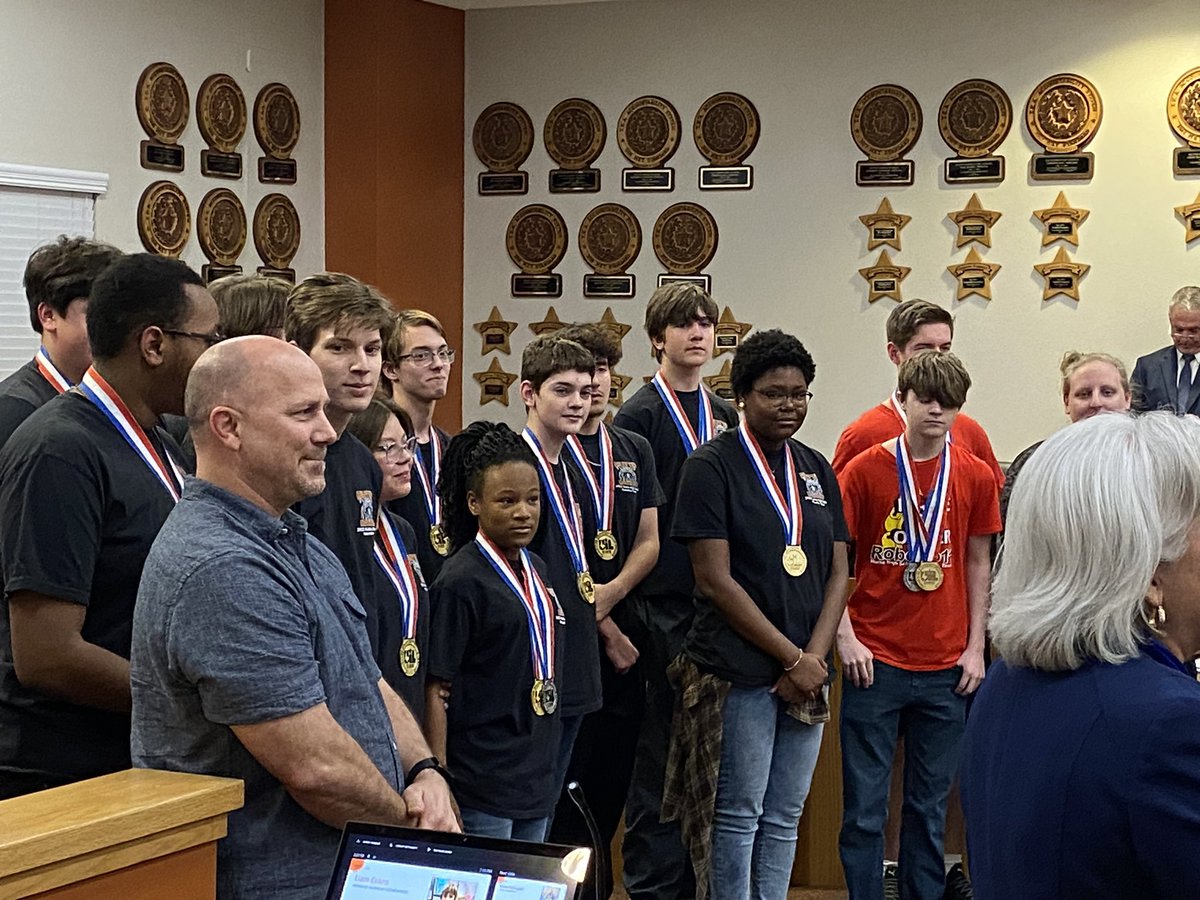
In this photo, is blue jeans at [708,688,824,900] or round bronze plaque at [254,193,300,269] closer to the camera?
blue jeans at [708,688,824,900]

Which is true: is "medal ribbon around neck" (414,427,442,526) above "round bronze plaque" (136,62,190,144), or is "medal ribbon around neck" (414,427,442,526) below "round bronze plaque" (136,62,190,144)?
below

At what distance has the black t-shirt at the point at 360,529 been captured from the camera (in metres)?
3.11

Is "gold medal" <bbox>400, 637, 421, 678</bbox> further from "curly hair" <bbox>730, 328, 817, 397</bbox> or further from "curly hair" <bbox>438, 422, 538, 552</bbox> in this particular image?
"curly hair" <bbox>730, 328, 817, 397</bbox>

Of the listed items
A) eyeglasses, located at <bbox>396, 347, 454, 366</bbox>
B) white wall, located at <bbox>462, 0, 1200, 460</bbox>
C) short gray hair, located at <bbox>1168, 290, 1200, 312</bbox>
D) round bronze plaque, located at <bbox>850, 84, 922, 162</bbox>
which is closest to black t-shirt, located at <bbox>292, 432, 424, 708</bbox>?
eyeglasses, located at <bbox>396, 347, 454, 366</bbox>

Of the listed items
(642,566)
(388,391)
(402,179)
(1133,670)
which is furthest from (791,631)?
(402,179)

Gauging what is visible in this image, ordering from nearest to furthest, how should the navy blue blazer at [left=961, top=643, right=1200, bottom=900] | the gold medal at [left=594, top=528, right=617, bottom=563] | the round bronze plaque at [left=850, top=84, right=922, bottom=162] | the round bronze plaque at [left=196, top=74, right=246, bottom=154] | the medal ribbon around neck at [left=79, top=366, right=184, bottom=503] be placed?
the navy blue blazer at [left=961, top=643, right=1200, bottom=900] < the medal ribbon around neck at [left=79, top=366, right=184, bottom=503] < the gold medal at [left=594, top=528, right=617, bottom=563] < the round bronze plaque at [left=196, top=74, right=246, bottom=154] < the round bronze plaque at [left=850, top=84, right=922, bottom=162]

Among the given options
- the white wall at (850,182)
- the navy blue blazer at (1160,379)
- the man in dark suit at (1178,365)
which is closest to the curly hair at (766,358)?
the man in dark suit at (1178,365)

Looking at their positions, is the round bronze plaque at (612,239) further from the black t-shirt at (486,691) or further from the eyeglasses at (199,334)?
the eyeglasses at (199,334)

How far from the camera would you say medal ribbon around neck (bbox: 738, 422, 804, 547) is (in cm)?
410

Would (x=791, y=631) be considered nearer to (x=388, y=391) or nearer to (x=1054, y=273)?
(x=388, y=391)

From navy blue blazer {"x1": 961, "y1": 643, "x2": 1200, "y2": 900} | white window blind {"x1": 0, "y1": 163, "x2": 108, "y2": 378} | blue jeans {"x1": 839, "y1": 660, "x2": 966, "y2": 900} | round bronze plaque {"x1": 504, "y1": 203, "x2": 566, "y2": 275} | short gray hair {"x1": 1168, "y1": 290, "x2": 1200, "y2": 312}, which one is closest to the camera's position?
navy blue blazer {"x1": 961, "y1": 643, "x2": 1200, "y2": 900}

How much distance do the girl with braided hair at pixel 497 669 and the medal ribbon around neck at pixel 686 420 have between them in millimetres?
1376

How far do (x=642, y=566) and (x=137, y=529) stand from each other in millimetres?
2205

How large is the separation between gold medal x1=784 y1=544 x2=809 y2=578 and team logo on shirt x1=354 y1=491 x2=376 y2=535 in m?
1.25
